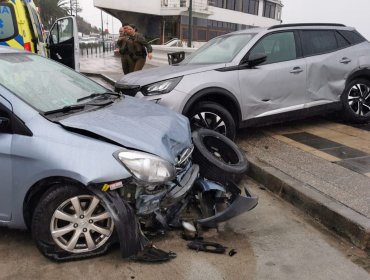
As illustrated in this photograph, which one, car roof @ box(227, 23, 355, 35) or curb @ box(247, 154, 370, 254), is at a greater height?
car roof @ box(227, 23, 355, 35)

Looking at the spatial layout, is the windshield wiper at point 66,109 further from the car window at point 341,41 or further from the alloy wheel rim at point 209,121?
the car window at point 341,41

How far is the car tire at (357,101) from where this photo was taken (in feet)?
21.6

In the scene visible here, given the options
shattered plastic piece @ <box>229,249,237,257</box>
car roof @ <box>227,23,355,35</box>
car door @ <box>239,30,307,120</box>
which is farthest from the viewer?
car roof @ <box>227,23,355,35</box>

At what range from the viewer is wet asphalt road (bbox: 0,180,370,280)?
2.94 metres

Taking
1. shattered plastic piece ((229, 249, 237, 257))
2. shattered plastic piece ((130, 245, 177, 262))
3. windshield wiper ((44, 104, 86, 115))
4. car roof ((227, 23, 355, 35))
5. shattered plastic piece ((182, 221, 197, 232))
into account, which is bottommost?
shattered plastic piece ((229, 249, 237, 257))

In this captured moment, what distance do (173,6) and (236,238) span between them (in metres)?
44.7

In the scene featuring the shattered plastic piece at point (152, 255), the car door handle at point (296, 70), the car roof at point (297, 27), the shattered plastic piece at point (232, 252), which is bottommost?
the shattered plastic piece at point (232, 252)

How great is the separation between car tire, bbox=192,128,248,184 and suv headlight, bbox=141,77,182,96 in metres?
0.94

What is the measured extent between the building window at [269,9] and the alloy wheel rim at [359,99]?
5801 cm

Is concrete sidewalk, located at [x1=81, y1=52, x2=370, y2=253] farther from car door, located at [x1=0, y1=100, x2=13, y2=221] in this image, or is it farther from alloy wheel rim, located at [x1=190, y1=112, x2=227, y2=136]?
car door, located at [x1=0, y1=100, x2=13, y2=221]

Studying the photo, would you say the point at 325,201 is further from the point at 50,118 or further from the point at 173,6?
the point at 173,6

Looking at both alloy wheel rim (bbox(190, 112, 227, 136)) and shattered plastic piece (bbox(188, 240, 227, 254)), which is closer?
shattered plastic piece (bbox(188, 240, 227, 254))

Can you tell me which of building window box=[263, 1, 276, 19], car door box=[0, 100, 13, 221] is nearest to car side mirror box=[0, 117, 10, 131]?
car door box=[0, 100, 13, 221]

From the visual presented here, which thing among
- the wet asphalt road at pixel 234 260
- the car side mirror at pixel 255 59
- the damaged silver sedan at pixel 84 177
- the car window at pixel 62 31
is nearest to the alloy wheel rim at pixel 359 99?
the car side mirror at pixel 255 59
